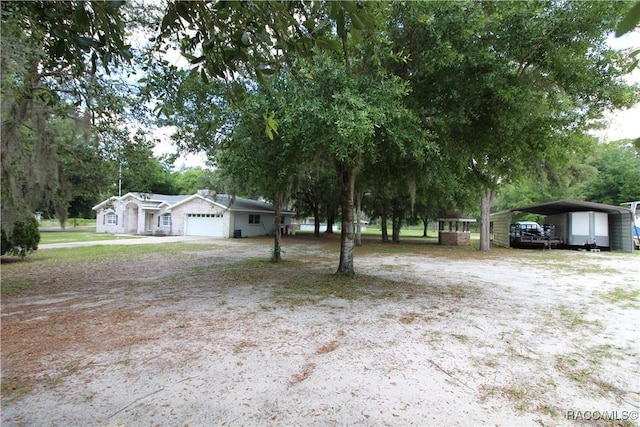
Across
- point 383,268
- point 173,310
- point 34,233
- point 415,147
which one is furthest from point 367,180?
point 34,233

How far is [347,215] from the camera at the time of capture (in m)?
8.35

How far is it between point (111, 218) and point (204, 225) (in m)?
8.93

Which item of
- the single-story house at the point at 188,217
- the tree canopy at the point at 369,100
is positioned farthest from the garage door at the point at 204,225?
the tree canopy at the point at 369,100

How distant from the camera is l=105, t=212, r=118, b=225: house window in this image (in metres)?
27.8

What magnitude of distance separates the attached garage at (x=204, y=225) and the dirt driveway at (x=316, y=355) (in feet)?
57.3

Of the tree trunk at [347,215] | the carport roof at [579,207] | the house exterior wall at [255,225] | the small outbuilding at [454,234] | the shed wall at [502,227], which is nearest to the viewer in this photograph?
the tree trunk at [347,215]

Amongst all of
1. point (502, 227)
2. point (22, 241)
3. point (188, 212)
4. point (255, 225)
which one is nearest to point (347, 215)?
point (22, 241)

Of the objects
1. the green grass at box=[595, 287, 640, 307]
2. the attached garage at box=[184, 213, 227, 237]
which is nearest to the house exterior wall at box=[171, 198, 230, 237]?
the attached garage at box=[184, 213, 227, 237]

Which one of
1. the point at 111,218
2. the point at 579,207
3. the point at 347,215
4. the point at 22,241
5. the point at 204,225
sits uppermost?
the point at 579,207

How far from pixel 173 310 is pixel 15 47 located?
3.96 metres

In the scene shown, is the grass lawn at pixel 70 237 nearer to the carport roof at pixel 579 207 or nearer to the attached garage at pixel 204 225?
the attached garage at pixel 204 225

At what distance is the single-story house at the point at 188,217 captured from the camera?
24.8 meters

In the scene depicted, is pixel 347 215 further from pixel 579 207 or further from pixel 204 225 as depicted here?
pixel 204 225

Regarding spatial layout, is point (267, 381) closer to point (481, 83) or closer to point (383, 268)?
point (481, 83)
